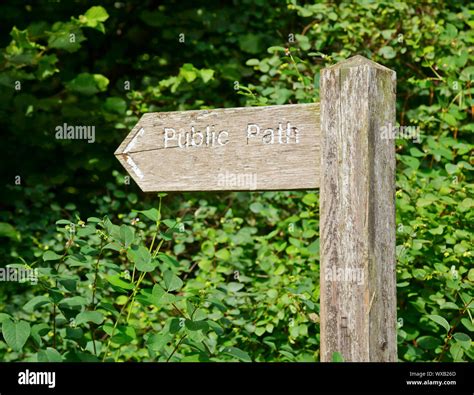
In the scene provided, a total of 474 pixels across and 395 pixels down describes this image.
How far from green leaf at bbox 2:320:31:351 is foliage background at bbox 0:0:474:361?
0.69m

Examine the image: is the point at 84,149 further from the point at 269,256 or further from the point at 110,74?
the point at 269,256

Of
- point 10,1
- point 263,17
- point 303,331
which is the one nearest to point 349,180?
point 303,331

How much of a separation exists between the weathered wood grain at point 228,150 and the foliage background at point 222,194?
255mm

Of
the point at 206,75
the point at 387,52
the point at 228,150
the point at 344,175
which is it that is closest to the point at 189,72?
the point at 206,75

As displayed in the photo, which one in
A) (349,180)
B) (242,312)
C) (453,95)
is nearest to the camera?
(349,180)

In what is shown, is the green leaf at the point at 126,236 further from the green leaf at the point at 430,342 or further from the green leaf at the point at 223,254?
the green leaf at the point at 223,254

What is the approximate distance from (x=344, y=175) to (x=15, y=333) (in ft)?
3.85

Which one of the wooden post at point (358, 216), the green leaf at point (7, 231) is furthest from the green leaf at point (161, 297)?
the green leaf at point (7, 231)

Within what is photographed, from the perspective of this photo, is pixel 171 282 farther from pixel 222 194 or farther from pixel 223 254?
pixel 222 194

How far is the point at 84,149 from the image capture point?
16.6 ft

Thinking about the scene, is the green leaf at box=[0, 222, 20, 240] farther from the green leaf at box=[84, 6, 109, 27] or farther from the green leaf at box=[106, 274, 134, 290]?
the green leaf at box=[106, 274, 134, 290]

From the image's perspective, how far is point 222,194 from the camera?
481cm

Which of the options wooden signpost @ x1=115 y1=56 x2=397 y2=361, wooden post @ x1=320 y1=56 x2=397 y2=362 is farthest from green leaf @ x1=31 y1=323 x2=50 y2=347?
wooden post @ x1=320 y1=56 x2=397 y2=362

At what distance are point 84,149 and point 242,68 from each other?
1224 mm
